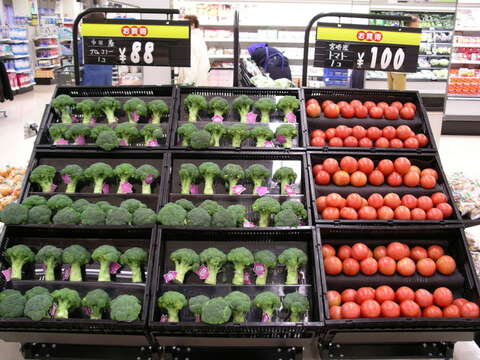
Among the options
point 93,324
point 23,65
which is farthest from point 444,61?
point 23,65

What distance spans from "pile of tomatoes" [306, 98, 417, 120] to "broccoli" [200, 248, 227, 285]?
1.40 metres

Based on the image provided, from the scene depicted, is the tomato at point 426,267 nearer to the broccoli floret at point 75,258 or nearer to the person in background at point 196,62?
the broccoli floret at point 75,258

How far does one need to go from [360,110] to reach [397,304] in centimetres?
151

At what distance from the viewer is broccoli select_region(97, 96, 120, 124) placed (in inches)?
128

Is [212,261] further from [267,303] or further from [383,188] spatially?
[383,188]

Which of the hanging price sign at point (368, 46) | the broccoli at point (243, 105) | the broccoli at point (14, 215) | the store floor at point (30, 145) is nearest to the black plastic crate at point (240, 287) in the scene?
the broccoli at point (14, 215)

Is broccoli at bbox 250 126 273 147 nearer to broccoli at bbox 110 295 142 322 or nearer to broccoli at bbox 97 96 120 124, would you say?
broccoli at bbox 97 96 120 124

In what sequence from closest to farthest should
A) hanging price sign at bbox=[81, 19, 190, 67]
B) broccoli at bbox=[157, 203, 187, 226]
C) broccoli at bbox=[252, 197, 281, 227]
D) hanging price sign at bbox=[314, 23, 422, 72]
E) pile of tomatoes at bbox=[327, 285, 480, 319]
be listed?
pile of tomatoes at bbox=[327, 285, 480, 319] < broccoli at bbox=[157, 203, 187, 226] < broccoli at bbox=[252, 197, 281, 227] < hanging price sign at bbox=[81, 19, 190, 67] < hanging price sign at bbox=[314, 23, 422, 72]

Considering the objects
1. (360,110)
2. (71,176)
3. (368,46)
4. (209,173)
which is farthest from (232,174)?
(368,46)

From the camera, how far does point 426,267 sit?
268 centimetres

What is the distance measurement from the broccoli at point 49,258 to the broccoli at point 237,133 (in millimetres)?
1372

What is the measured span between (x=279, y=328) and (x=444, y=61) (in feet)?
29.1

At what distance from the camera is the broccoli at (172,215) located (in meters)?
2.61

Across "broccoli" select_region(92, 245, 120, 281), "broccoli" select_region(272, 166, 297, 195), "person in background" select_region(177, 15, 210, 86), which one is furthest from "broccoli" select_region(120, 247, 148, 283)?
"person in background" select_region(177, 15, 210, 86)
